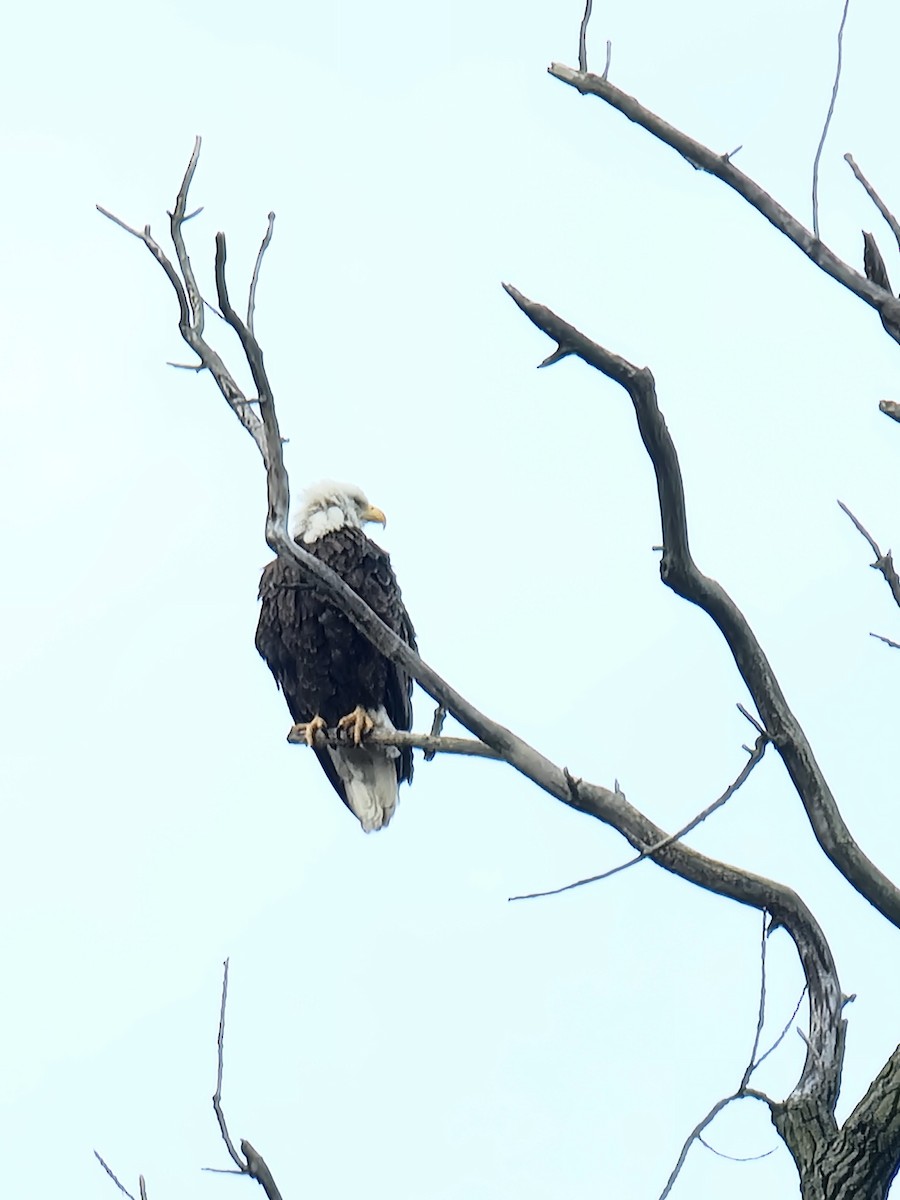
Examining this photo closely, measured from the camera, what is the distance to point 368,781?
21.5 ft

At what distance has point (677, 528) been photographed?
3023 mm

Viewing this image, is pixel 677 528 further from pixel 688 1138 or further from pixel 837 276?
pixel 688 1138

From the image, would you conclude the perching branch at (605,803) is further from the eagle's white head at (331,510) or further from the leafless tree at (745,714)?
the eagle's white head at (331,510)

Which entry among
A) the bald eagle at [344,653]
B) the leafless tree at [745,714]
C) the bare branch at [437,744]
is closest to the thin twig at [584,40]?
the leafless tree at [745,714]

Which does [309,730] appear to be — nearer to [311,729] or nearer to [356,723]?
[311,729]

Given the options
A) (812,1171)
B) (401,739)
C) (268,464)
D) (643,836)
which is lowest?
(812,1171)

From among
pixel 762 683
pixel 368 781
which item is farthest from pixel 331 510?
pixel 762 683

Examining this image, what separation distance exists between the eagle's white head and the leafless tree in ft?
9.42

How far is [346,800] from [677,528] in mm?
3827

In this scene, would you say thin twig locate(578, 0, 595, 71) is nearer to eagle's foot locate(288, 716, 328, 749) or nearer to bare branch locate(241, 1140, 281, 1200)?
bare branch locate(241, 1140, 281, 1200)

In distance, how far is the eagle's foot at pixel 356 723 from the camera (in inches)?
240

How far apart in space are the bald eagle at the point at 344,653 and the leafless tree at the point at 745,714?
2.45m

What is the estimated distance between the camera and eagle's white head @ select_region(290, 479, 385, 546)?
634cm

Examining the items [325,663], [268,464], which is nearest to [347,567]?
[325,663]
